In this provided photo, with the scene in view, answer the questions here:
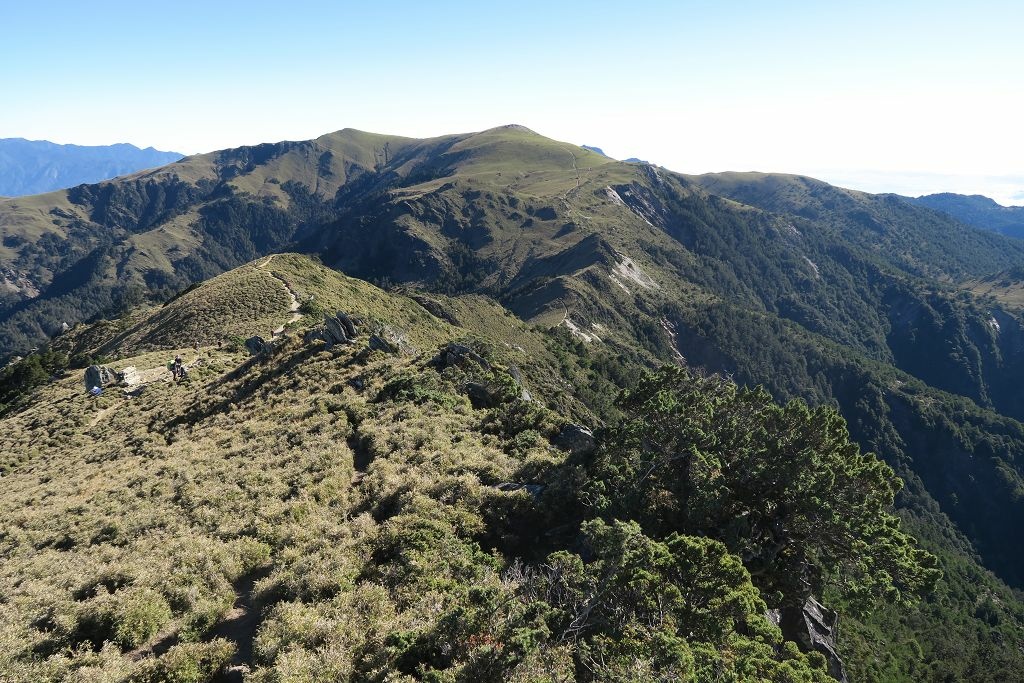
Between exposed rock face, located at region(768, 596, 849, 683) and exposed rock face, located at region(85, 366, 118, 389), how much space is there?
69952 millimetres

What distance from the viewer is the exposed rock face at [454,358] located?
152 ft

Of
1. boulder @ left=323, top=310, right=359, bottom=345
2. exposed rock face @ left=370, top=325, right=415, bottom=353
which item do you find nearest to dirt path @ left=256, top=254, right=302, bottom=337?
boulder @ left=323, top=310, right=359, bottom=345

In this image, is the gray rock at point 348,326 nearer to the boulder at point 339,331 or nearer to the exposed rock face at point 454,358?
the boulder at point 339,331

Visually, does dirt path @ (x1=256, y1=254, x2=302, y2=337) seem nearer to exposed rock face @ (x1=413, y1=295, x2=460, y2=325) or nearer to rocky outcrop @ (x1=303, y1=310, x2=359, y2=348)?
rocky outcrop @ (x1=303, y1=310, x2=359, y2=348)

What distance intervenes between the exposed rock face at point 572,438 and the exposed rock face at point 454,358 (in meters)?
13.0

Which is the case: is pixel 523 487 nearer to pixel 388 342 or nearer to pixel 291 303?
pixel 388 342

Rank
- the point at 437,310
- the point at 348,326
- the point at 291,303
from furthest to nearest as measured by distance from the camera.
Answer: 1. the point at 437,310
2. the point at 291,303
3. the point at 348,326

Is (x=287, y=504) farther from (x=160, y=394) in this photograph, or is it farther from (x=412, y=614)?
(x=160, y=394)

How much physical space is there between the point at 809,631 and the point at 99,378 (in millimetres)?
71907

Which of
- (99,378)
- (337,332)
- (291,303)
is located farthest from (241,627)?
(291,303)

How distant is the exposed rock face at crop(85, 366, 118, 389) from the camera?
5911 centimetres

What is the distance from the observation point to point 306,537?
22469 millimetres

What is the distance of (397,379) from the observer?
43312 millimetres

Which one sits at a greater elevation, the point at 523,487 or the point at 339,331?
the point at 339,331
